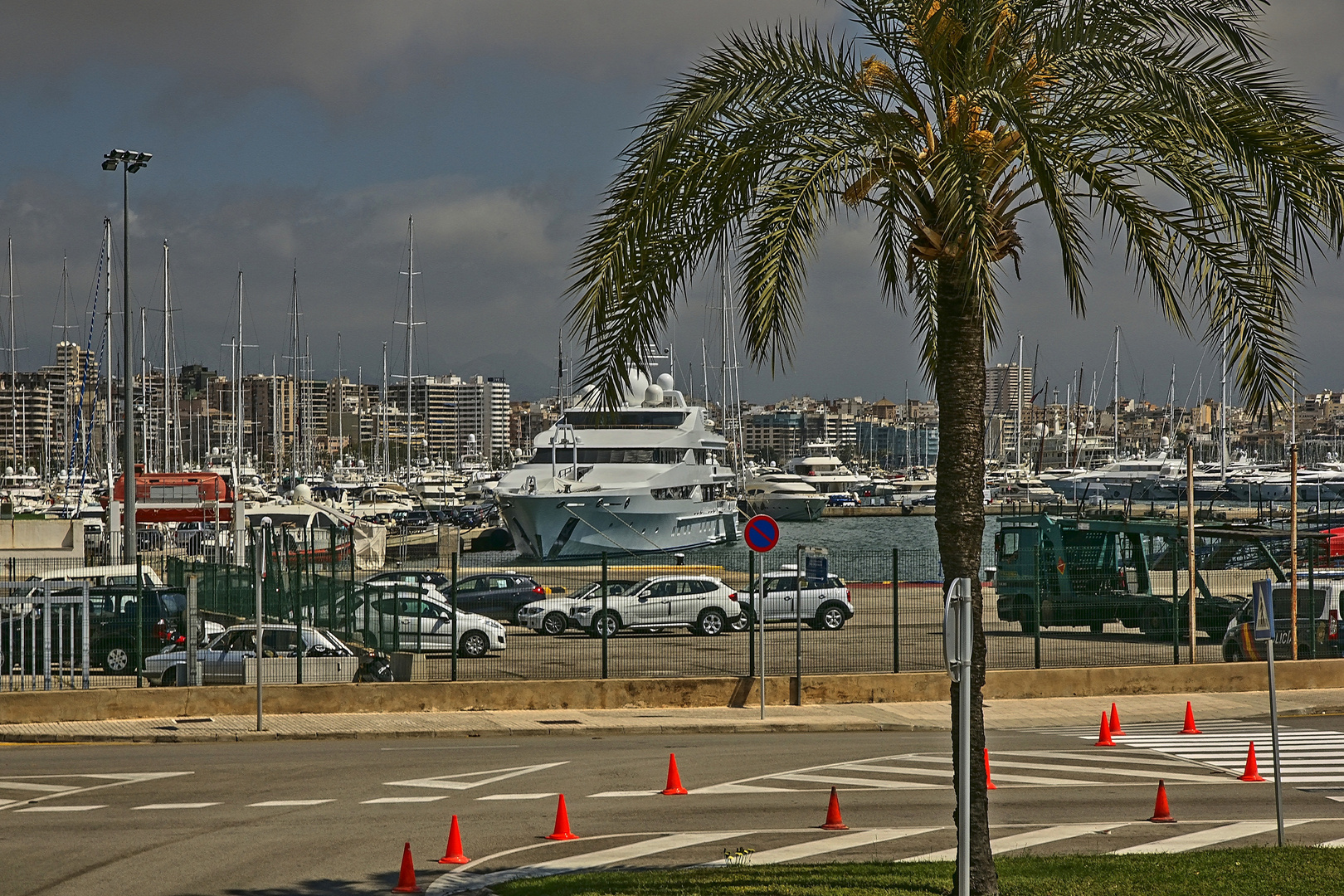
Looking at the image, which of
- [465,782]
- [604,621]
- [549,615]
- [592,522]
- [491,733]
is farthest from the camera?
[592,522]

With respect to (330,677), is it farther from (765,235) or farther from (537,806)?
(765,235)

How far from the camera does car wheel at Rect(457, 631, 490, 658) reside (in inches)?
989

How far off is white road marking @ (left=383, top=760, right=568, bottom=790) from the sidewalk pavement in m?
3.30

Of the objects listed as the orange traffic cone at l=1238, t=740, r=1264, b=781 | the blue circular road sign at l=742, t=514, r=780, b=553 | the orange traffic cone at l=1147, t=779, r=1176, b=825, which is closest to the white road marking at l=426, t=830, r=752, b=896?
the orange traffic cone at l=1147, t=779, r=1176, b=825

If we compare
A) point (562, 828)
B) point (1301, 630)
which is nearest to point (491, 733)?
point (562, 828)

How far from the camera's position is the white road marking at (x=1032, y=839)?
37.5 feet

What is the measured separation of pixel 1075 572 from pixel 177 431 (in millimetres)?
71517

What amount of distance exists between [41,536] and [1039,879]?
5168 centimetres

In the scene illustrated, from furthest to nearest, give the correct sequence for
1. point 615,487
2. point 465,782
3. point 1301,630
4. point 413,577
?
point 615,487
point 413,577
point 1301,630
point 465,782

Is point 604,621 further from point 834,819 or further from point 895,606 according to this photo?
point 834,819

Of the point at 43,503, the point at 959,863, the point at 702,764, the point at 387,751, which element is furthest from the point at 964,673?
the point at 43,503

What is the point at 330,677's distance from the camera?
22.2 m

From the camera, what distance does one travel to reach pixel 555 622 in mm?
30609

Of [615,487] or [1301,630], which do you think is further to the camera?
[615,487]
